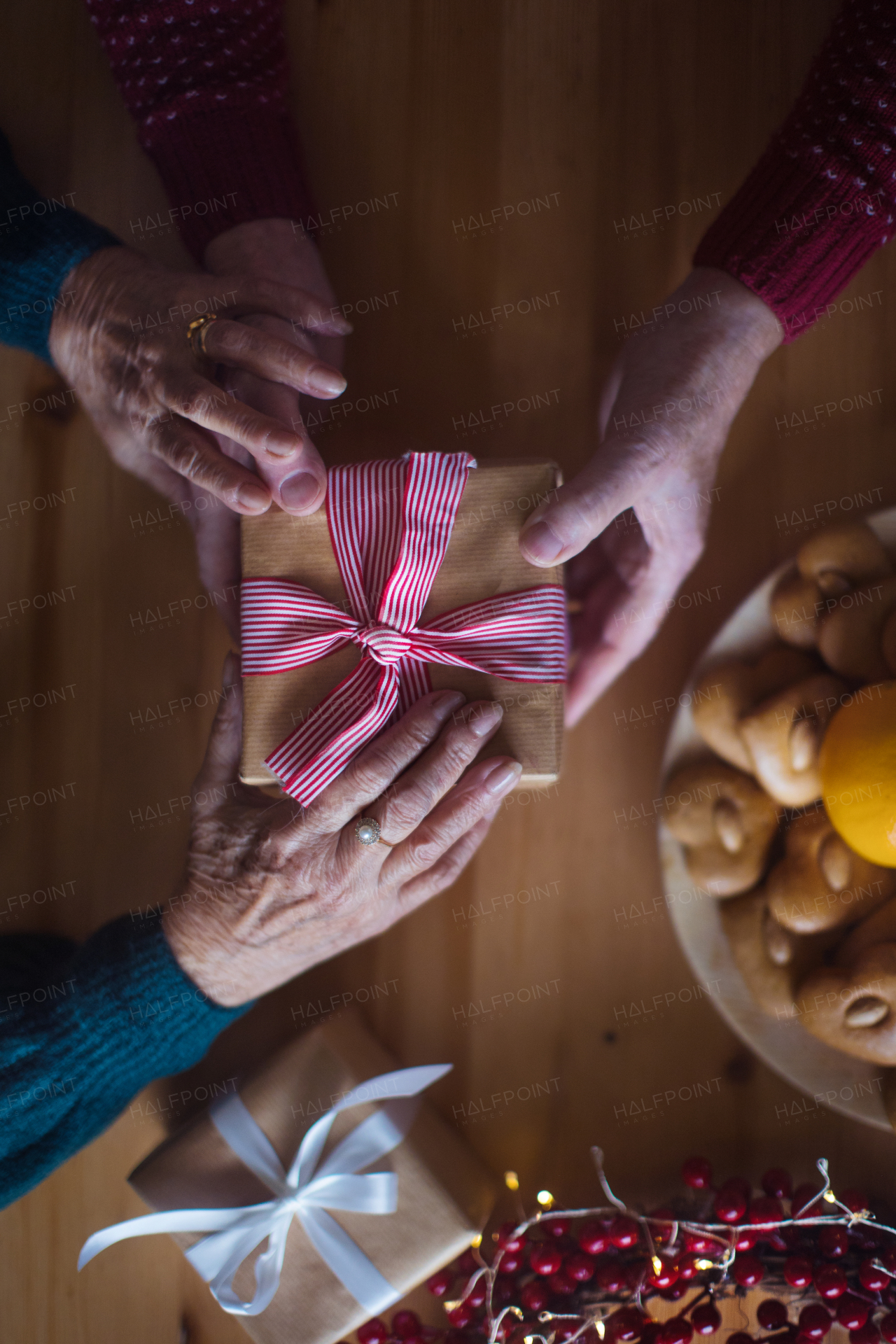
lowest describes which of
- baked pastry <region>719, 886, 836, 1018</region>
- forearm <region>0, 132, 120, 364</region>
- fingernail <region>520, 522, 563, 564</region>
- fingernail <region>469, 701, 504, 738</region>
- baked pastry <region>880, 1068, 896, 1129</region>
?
baked pastry <region>880, 1068, 896, 1129</region>

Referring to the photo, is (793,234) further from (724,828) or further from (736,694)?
(724,828)

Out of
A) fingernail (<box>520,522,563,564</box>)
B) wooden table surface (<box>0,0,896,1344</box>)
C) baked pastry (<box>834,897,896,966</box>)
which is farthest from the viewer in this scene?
wooden table surface (<box>0,0,896,1344</box>)

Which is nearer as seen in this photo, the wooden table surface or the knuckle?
the knuckle

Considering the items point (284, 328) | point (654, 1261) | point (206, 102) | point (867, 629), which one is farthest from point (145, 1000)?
point (206, 102)

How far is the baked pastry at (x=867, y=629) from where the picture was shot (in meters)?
0.75

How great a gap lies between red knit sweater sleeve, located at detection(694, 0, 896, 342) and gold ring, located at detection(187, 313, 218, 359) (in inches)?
17.1

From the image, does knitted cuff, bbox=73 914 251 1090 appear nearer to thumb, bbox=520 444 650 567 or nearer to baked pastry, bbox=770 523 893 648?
thumb, bbox=520 444 650 567

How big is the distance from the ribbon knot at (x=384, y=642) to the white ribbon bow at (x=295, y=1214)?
1.40 ft

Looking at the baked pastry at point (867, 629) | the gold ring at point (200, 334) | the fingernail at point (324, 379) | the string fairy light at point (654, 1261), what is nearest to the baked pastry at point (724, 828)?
the baked pastry at point (867, 629)

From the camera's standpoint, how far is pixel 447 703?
66 centimetres

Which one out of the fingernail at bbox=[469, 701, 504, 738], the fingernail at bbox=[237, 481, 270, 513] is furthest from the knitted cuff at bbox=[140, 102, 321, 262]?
the fingernail at bbox=[469, 701, 504, 738]

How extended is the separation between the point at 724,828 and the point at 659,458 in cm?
35

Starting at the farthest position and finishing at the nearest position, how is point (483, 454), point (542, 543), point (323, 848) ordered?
point (483, 454)
point (323, 848)
point (542, 543)

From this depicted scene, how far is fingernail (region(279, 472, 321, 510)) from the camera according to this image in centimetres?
67
